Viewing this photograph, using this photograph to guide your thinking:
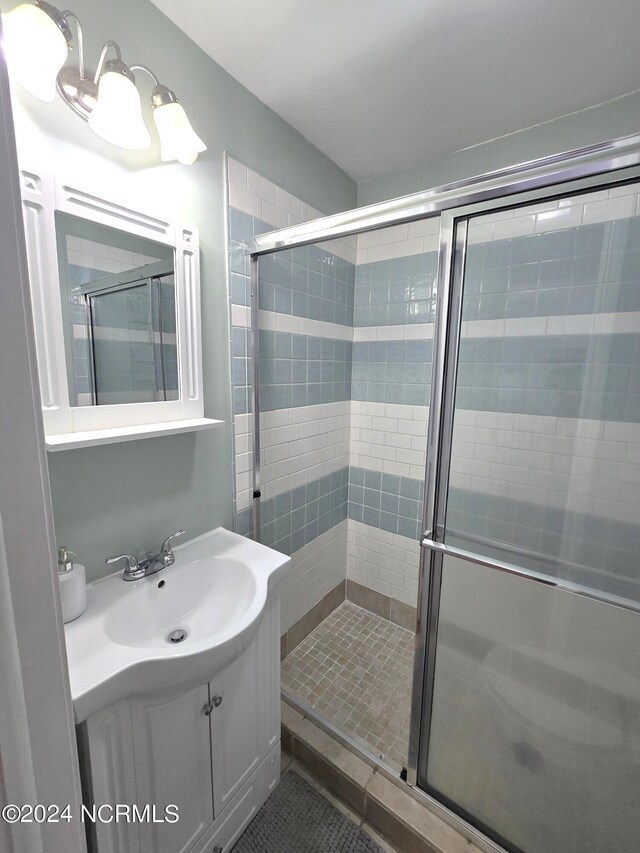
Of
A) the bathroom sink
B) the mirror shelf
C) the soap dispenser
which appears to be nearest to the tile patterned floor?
the bathroom sink

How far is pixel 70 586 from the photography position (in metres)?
0.88

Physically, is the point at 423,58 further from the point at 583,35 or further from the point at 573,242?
the point at 573,242

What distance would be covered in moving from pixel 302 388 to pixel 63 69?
1261mm

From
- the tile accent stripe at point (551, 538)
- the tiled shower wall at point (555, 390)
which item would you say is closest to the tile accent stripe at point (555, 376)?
the tiled shower wall at point (555, 390)

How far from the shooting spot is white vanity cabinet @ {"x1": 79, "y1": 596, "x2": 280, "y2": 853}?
0.78 meters

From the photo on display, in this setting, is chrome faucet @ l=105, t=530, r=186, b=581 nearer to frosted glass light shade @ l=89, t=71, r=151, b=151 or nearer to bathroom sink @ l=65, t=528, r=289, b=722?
bathroom sink @ l=65, t=528, r=289, b=722

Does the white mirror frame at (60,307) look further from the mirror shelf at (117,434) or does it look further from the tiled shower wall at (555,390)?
the tiled shower wall at (555,390)

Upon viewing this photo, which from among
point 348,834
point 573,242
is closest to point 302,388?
point 573,242

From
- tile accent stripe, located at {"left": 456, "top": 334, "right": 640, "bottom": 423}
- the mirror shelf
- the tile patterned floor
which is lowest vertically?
the tile patterned floor

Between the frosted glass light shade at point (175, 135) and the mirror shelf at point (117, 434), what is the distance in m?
0.78

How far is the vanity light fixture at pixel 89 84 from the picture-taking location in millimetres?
763

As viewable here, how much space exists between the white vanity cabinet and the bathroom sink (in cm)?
9

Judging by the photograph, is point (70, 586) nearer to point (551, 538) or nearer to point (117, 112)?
point (117, 112)

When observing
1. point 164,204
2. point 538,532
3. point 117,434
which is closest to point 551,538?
point 538,532
